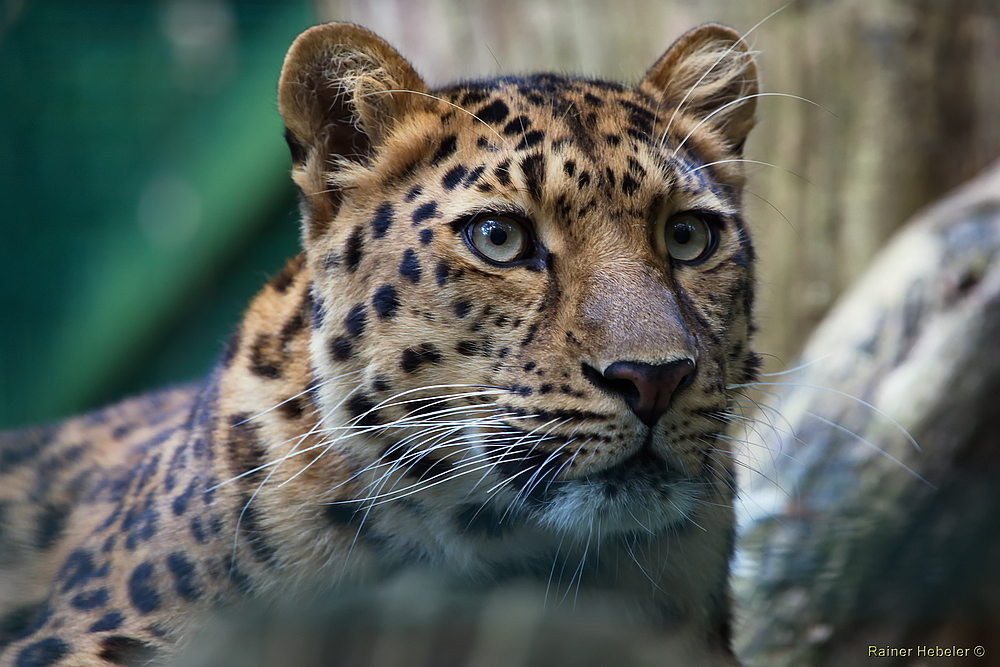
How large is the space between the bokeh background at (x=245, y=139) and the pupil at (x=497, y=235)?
12.9ft

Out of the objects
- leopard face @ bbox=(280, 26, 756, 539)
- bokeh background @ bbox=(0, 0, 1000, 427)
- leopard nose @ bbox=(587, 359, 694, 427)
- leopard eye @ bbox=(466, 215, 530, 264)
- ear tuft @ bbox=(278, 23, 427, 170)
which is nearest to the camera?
leopard nose @ bbox=(587, 359, 694, 427)

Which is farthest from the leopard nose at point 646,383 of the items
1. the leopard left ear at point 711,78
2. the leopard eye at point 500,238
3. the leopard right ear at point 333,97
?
the leopard left ear at point 711,78

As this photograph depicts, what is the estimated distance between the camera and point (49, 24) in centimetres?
1057

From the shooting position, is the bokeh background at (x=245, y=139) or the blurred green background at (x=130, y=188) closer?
the bokeh background at (x=245, y=139)

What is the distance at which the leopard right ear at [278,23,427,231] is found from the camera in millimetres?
3844

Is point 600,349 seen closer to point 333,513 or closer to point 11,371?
point 333,513

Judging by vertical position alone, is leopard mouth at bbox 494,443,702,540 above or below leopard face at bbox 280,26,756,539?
below

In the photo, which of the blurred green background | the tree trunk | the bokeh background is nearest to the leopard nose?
the tree trunk

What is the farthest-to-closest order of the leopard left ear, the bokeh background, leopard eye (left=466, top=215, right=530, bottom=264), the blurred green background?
the blurred green background → the bokeh background → the leopard left ear → leopard eye (left=466, top=215, right=530, bottom=264)

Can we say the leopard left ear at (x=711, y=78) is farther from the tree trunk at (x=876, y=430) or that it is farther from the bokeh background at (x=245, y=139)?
the bokeh background at (x=245, y=139)

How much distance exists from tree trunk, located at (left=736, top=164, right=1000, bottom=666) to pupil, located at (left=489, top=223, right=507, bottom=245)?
5.26ft

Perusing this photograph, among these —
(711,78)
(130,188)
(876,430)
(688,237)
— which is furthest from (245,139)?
(688,237)

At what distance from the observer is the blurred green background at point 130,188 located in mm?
10539

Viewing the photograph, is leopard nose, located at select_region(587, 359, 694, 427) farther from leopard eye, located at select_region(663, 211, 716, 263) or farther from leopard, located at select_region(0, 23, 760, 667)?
leopard eye, located at select_region(663, 211, 716, 263)
